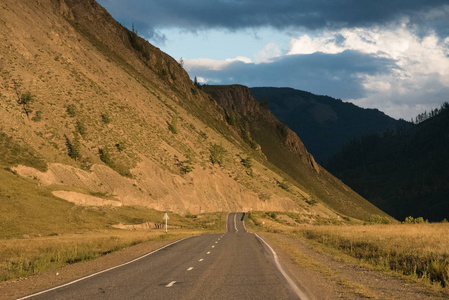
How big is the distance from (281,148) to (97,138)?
341ft

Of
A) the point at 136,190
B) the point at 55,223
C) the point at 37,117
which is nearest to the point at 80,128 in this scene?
the point at 37,117

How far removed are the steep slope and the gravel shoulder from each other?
130 m

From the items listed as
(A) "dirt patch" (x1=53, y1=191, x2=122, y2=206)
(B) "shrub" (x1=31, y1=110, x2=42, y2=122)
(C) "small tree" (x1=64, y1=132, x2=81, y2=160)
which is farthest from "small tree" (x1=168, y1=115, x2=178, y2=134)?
(A) "dirt patch" (x1=53, y1=191, x2=122, y2=206)

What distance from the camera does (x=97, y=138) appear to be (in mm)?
73750

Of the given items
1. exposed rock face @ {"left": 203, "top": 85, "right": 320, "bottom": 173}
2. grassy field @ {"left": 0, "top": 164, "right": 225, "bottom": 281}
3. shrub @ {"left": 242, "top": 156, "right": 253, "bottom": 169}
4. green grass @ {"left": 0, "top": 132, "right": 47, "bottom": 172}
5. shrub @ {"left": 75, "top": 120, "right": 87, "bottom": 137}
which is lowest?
grassy field @ {"left": 0, "top": 164, "right": 225, "bottom": 281}

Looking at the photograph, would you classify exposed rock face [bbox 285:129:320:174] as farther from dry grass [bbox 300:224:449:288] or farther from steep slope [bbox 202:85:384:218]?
dry grass [bbox 300:224:449:288]

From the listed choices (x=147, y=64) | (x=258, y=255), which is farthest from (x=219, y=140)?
(x=258, y=255)

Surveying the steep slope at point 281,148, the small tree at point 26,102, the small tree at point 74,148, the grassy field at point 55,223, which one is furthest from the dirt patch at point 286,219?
the steep slope at point 281,148

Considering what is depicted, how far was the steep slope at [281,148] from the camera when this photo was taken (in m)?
152

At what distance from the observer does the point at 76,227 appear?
153ft

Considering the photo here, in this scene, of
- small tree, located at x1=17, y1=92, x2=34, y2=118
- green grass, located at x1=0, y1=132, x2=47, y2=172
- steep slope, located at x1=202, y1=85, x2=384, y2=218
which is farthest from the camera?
steep slope, located at x1=202, y1=85, x2=384, y2=218

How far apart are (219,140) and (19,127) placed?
58.5 m

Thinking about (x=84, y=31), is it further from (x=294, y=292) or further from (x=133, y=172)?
(x=294, y=292)

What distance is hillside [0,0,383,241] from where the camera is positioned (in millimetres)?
55844
